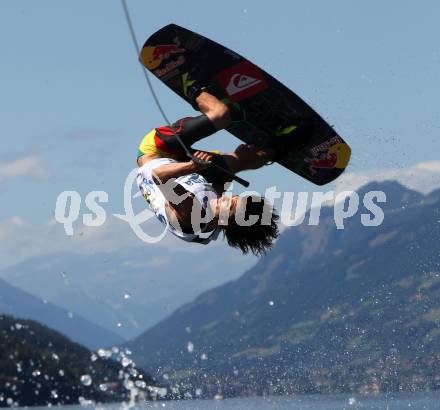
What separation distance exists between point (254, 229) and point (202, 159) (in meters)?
1.16

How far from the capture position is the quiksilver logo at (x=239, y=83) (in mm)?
12461

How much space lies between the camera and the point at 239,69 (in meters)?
12.5

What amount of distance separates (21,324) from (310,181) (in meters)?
193

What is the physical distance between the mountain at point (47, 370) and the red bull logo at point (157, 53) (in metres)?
145

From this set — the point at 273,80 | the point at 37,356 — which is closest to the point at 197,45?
the point at 273,80

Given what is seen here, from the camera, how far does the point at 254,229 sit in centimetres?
1148

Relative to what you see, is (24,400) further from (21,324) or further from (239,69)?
(239,69)

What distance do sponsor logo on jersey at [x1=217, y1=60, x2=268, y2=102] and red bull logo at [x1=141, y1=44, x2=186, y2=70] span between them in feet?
2.34

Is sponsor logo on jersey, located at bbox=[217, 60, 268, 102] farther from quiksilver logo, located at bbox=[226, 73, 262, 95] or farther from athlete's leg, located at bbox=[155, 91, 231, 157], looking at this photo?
athlete's leg, located at bbox=[155, 91, 231, 157]

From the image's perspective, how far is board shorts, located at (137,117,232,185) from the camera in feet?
37.3

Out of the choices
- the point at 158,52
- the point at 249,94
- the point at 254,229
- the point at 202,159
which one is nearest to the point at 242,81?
the point at 249,94

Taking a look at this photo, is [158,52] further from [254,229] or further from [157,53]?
[254,229]

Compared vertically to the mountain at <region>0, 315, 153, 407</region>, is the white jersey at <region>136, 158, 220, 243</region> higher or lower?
higher

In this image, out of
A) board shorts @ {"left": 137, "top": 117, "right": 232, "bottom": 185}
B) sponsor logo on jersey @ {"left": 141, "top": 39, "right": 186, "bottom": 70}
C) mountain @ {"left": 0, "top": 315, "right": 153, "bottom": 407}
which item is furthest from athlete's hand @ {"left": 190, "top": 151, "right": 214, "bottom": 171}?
mountain @ {"left": 0, "top": 315, "right": 153, "bottom": 407}
